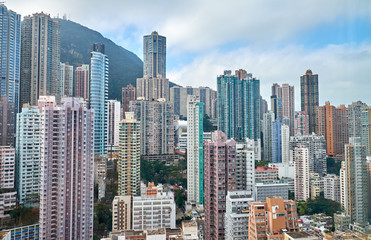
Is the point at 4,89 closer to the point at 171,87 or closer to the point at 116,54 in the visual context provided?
the point at 116,54

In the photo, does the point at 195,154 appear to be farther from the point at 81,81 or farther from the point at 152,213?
the point at 81,81

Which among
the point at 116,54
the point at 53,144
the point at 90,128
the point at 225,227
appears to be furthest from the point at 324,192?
the point at 116,54

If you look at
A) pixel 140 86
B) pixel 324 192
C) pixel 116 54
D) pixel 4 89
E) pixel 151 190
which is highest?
pixel 116 54

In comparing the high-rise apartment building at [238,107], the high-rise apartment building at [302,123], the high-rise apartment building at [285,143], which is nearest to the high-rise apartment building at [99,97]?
the high-rise apartment building at [238,107]

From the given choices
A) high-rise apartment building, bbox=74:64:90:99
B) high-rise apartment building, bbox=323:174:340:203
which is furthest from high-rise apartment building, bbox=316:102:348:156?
high-rise apartment building, bbox=74:64:90:99

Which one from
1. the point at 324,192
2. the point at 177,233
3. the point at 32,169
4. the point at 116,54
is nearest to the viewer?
the point at 177,233

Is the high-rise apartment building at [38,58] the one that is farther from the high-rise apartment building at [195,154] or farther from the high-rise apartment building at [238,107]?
the high-rise apartment building at [238,107]

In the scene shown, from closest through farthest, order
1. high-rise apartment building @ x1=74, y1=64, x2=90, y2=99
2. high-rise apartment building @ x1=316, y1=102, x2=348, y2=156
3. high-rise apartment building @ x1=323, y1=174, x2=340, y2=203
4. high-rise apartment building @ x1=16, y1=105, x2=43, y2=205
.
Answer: high-rise apartment building @ x1=16, y1=105, x2=43, y2=205 < high-rise apartment building @ x1=323, y1=174, x2=340, y2=203 < high-rise apartment building @ x1=316, y1=102, x2=348, y2=156 < high-rise apartment building @ x1=74, y1=64, x2=90, y2=99

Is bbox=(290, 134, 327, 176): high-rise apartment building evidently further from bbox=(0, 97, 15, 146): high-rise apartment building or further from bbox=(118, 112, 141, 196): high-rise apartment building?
bbox=(0, 97, 15, 146): high-rise apartment building
